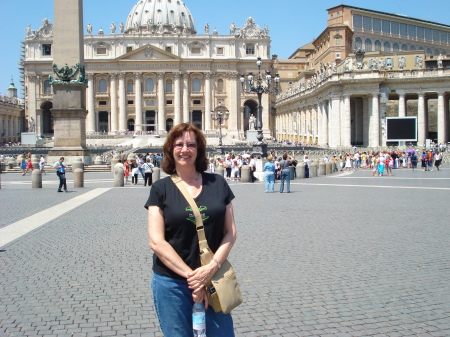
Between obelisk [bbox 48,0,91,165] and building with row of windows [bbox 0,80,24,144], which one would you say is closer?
obelisk [bbox 48,0,91,165]

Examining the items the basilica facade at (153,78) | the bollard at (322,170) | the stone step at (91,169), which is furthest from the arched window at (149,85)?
the bollard at (322,170)

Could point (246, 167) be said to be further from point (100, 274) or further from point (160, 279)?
point (160, 279)

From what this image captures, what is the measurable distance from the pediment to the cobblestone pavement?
267ft

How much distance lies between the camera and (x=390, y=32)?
3415 inches

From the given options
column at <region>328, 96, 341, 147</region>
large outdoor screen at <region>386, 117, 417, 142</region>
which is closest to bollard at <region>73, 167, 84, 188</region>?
large outdoor screen at <region>386, 117, 417, 142</region>

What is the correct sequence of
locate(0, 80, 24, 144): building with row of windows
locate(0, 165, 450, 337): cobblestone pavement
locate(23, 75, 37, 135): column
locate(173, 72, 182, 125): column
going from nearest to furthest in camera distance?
locate(0, 165, 450, 337): cobblestone pavement
locate(0, 80, 24, 144): building with row of windows
locate(23, 75, 37, 135): column
locate(173, 72, 182, 125): column

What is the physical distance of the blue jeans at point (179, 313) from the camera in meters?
3.36

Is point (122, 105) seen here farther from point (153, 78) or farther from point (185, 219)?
point (185, 219)

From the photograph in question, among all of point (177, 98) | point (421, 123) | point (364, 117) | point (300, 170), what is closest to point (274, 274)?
point (300, 170)

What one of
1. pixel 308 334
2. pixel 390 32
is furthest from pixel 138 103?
pixel 308 334

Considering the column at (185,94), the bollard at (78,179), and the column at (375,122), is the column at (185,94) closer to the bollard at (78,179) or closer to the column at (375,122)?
the column at (375,122)

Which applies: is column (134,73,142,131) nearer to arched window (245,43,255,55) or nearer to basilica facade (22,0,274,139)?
basilica facade (22,0,274,139)

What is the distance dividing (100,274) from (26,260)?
4.92ft

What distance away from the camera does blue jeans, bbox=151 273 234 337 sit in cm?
336
